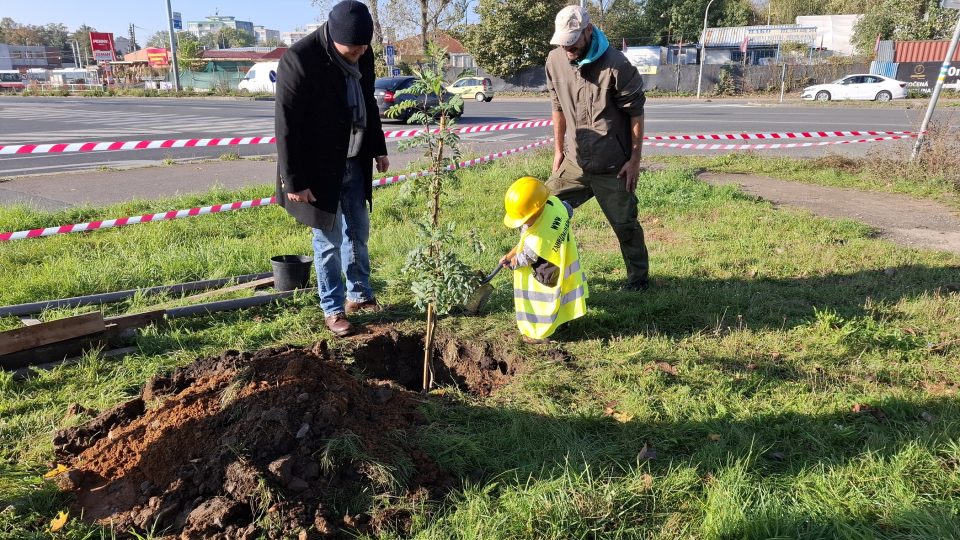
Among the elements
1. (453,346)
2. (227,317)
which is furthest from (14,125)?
(453,346)

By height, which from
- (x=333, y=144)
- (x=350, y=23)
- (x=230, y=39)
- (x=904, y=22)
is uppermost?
(x=230, y=39)

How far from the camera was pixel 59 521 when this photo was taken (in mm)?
2361

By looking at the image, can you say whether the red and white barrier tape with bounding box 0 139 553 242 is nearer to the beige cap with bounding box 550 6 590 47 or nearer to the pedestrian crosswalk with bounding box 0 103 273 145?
the beige cap with bounding box 550 6 590 47

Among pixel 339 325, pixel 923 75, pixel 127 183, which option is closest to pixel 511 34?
pixel 923 75

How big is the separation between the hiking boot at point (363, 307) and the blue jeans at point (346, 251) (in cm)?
3

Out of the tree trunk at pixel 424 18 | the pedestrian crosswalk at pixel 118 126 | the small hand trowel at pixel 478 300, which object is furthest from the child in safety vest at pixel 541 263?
the tree trunk at pixel 424 18

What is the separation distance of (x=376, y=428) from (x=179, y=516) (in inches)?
33.2

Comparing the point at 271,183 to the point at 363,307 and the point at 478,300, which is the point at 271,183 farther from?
the point at 478,300

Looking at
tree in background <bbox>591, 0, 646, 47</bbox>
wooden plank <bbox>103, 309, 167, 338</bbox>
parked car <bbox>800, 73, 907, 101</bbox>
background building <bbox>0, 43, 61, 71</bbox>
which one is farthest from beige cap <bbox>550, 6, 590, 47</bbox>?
background building <bbox>0, 43, 61, 71</bbox>

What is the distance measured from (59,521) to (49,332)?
1.70 m

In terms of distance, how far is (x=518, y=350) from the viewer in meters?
3.88

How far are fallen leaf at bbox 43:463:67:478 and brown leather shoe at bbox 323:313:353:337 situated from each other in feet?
5.68

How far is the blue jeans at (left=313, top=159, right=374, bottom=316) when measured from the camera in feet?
13.6

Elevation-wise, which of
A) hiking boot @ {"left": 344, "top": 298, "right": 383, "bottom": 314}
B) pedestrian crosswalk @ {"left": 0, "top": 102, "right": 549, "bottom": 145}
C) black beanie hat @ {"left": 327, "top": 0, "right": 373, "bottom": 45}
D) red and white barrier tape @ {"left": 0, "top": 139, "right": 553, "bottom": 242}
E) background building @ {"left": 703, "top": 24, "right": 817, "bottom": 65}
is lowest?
hiking boot @ {"left": 344, "top": 298, "right": 383, "bottom": 314}
